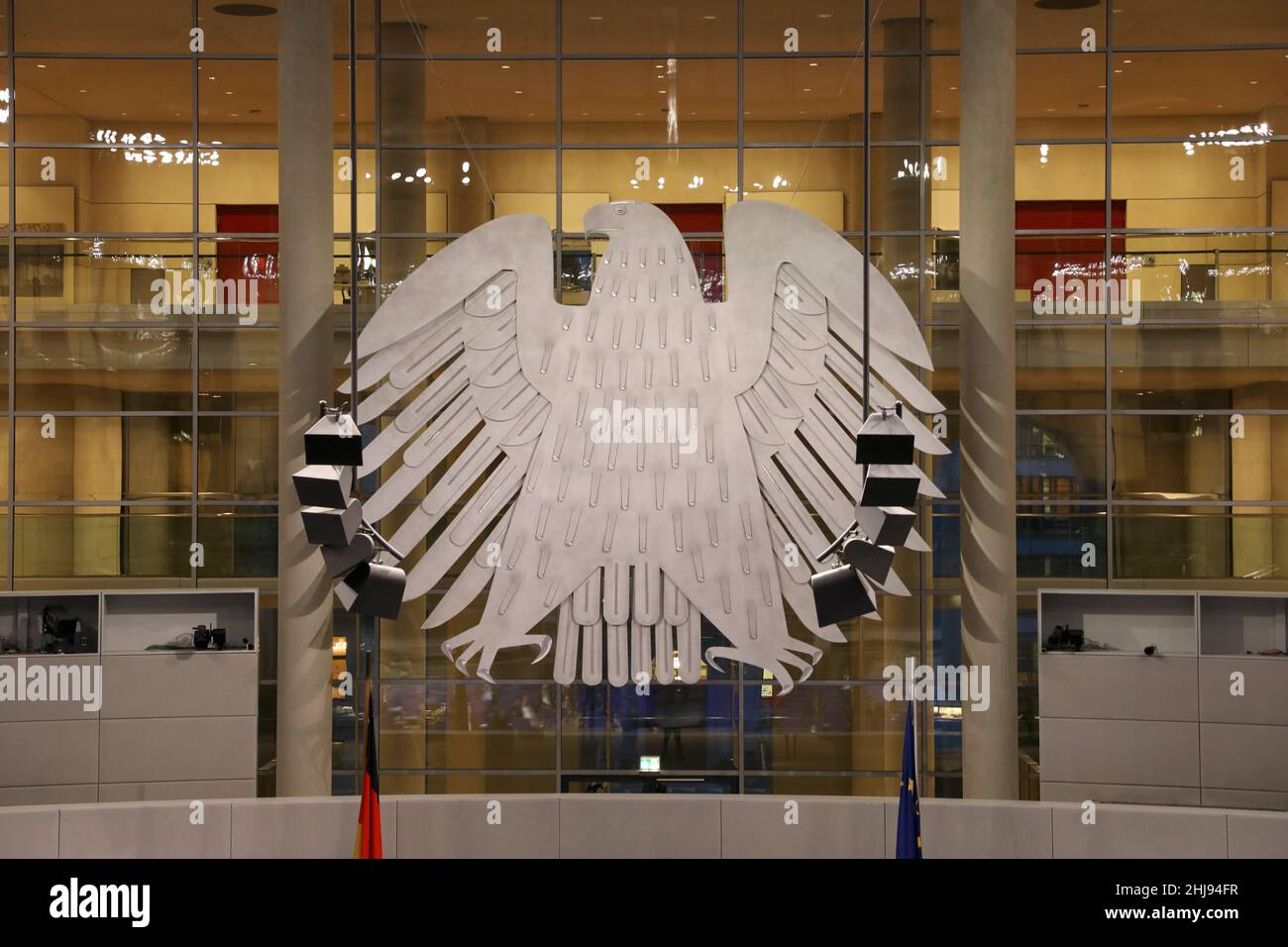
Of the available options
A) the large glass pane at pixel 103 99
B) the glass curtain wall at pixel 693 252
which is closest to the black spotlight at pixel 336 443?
the glass curtain wall at pixel 693 252

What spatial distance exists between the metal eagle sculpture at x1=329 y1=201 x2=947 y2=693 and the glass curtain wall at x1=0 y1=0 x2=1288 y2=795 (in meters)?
2.20

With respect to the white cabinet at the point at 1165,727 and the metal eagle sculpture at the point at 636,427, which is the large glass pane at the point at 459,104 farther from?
the white cabinet at the point at 1165,727

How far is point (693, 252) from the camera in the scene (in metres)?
11.6

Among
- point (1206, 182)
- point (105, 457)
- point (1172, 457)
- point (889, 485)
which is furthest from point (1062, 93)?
point (105, 457)

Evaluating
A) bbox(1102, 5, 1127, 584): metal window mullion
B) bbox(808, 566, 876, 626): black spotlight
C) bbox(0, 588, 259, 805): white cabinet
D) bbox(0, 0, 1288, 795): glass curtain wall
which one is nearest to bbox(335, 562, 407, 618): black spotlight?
bbox(808, 566, 876, 626): black spotlight

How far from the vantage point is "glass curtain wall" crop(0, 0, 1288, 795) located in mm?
11609

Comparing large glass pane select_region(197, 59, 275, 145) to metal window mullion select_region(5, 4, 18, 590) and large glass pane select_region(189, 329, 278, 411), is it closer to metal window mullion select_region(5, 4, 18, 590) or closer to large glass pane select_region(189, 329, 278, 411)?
metal window mullion select_region(5, 4, 18, 590)

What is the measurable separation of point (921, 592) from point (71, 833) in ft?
23.5

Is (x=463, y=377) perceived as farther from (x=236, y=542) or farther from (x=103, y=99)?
(x=103, y=99)

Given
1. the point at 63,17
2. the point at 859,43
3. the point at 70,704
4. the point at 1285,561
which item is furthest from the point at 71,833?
the point at 1285,561

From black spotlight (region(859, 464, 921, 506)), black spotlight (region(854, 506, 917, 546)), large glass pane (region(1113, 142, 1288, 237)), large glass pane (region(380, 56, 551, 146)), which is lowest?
black spotlight (region(854, 506, 917, 546))

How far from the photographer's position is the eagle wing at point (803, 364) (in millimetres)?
9211
